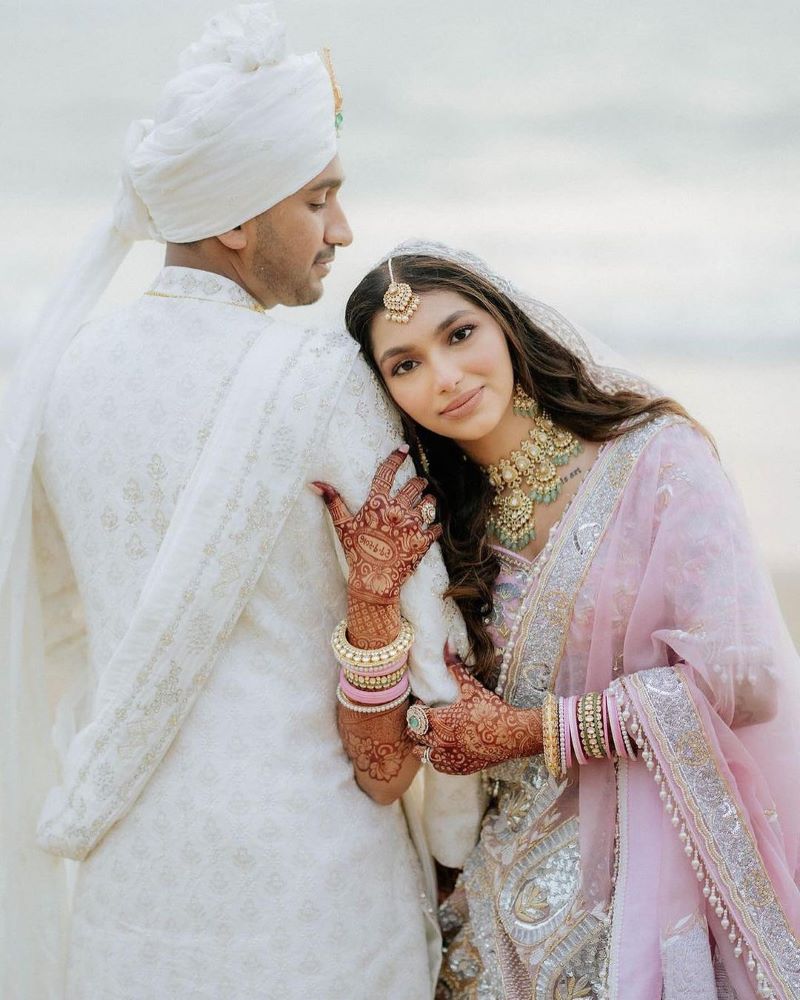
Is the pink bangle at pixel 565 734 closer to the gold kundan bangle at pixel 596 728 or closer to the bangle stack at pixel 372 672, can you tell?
the gold kundan bangle at pixel 596 728

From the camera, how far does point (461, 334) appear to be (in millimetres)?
2033

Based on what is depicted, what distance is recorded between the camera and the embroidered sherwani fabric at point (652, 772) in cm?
184

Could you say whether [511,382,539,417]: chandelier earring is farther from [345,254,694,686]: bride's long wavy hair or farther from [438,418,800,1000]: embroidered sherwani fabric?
[438,418,800,1000]: embroidered sherwani fabric

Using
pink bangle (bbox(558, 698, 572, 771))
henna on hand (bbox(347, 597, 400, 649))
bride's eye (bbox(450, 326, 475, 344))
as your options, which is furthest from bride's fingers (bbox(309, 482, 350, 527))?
pink bangle (bbox(558, 698, 572, 771))

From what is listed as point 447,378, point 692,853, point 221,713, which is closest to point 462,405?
point 447,378

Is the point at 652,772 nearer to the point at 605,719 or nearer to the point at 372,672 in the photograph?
the point at 605,719

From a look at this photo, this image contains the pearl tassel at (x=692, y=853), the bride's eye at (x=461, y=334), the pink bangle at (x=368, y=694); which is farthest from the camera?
the bride's eye at (x=461, y=334)

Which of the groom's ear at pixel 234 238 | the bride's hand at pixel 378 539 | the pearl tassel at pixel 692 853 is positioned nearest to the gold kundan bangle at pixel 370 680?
the bride's hand at pixel 378 539

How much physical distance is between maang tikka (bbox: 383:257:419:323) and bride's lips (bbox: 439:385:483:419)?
15 cm

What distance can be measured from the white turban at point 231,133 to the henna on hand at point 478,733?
0.82m

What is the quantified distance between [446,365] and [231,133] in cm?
47

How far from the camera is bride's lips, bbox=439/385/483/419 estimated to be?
200cm

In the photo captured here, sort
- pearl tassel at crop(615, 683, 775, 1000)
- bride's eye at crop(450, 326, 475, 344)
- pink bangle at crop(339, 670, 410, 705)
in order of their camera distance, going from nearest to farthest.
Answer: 1. pearl tassel at crop(615, 683, 775, 1000)
2. pink bangle at crop(339, 670, 410, 705)
3. bride's eye at crop(450, 326, 475, 344)

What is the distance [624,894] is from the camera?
189cm
